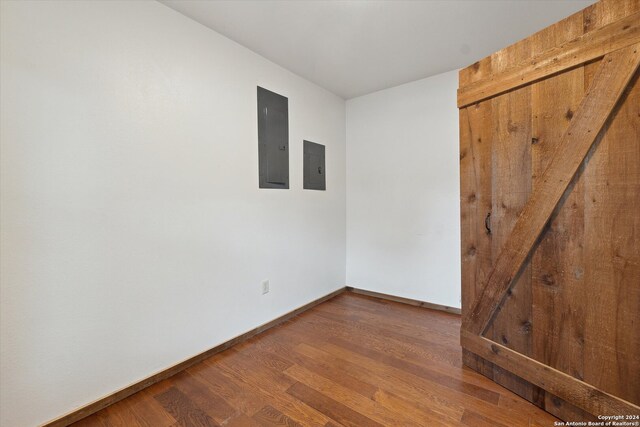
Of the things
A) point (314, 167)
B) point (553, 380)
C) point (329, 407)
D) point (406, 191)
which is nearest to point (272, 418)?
point (329, 407)

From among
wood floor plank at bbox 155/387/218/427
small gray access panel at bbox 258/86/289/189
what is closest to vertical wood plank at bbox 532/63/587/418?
wood floor plank at bbox 155/387/218/427

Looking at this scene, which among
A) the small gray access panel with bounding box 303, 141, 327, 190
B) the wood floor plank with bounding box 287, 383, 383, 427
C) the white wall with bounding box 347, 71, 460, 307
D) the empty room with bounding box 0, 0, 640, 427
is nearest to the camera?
the empty room with bounding box 0, 0, 640, 427

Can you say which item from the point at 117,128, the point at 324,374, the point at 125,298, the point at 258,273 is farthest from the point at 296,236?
A: the point at 117,128

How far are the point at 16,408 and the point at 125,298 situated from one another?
2.01 ft

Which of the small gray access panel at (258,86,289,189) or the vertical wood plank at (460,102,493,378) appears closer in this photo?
the vertical wood plank at (460,102,493,378)

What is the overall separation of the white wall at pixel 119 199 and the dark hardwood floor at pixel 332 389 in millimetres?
240

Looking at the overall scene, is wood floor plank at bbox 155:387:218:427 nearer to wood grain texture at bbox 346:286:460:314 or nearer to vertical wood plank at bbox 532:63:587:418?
vertical wood plank at bbox 532:63:587:418

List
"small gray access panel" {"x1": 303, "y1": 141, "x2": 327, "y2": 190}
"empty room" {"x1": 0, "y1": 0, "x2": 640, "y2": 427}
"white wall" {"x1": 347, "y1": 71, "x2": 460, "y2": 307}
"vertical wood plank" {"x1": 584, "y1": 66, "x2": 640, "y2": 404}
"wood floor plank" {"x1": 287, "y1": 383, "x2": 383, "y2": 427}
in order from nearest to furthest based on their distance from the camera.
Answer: "vertical wood plank" {"x1": 584, "y1": 66, "x2": 640, "y2": 404} → "empty room" {"x1": 0, "y1": 0, "x2": 640, "y2": 427} → "wood floor plank" {"x1": 287, "y1": 383, "x2": 383, "y2": 427} → "white wall" {"x1": 347, "y1": 71, "x2": 460, "y2": 307} → "small gray access panel" {"x1": 303, "y1": 141, "x2": 327, "y2": 190}

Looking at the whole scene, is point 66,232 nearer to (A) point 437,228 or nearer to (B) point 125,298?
(B) point 125,298

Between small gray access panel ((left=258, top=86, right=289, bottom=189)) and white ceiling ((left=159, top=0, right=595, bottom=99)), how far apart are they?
15.2 inches

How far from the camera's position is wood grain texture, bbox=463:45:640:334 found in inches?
46.9

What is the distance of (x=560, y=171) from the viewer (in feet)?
4.50

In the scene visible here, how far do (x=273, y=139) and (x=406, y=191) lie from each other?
5.26 ft

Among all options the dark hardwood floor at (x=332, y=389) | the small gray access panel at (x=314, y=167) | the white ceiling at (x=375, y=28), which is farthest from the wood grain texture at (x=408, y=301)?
the white ceiling at (x=375, y=28)
